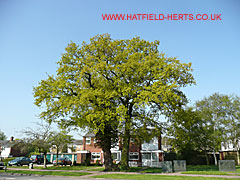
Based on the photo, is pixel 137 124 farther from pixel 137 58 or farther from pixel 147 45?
pixel 147 45

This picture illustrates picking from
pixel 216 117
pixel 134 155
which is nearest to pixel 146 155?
pixel 134 155

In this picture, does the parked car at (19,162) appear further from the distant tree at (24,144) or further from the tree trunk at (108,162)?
the tree trunk at (108,162)

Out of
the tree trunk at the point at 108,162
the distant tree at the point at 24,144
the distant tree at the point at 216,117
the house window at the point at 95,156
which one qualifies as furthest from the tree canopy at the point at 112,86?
the house window at the point at 95,156

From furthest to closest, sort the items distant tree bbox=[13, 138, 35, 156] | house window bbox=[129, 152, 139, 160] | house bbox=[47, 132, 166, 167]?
house window bbox=[129, 152, 139, 160], house bbox=[47, 132, 166, 167], distant tree bbox=[13, 138, 35, 156]

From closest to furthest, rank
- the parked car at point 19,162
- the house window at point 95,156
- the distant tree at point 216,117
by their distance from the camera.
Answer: the distant tree at point 216,117 < the parked car at point 19,162 < the house window at point 95,156

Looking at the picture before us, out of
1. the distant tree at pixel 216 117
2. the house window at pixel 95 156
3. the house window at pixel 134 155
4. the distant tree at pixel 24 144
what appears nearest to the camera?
the distant tree at pixel 24 144

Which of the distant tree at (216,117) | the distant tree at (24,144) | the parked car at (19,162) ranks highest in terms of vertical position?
the distant tree at (216,117)

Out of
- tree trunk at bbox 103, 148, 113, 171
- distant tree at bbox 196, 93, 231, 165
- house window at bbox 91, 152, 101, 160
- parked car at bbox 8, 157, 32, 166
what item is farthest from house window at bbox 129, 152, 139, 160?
parked car at bbox 8, 157, 32, 166

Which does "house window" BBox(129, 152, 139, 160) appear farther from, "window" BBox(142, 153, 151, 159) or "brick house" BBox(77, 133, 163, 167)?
"window" BBox(142, 153, 151, 159)

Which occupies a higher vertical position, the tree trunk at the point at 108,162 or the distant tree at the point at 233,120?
the distant tree at the point at 233,120

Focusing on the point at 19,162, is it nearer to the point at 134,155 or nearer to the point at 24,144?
the point at 24,144

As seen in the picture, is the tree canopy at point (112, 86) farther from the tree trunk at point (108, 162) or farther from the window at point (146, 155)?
the window at point (146, 155)

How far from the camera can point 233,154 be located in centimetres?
4253

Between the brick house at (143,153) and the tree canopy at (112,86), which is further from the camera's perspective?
the brick house at (143,153)
